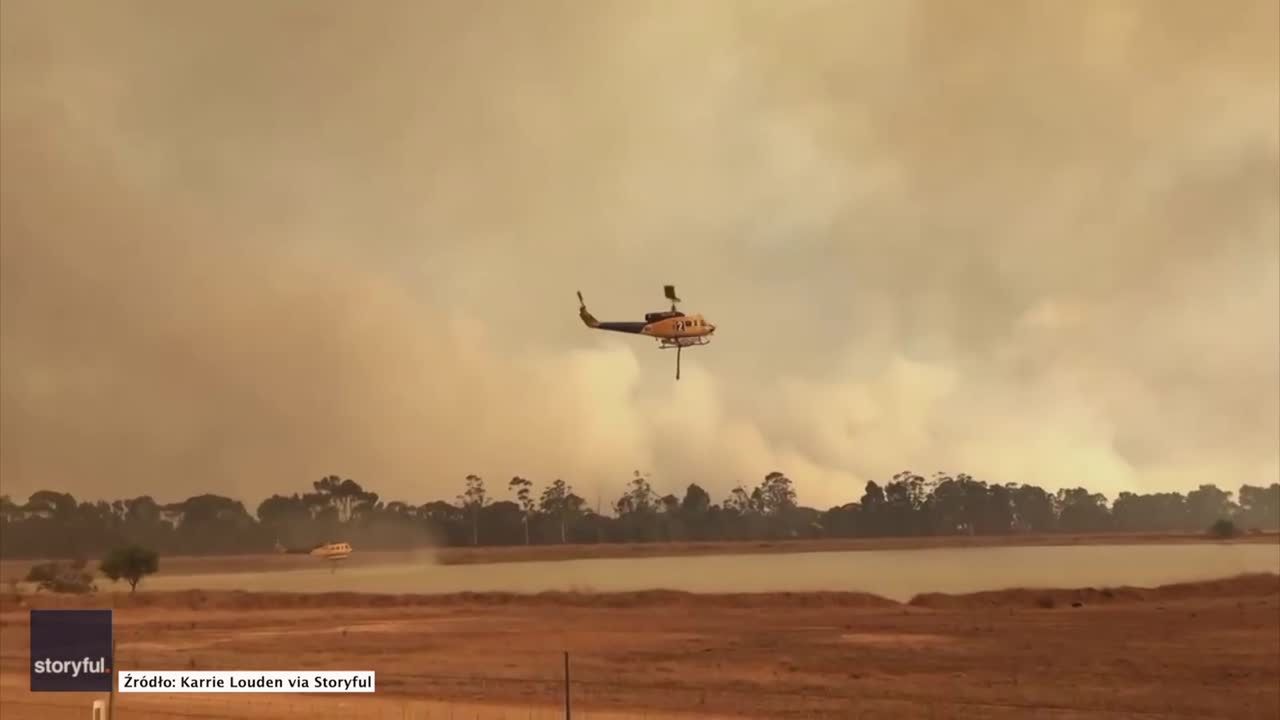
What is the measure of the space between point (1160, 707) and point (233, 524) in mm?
7825

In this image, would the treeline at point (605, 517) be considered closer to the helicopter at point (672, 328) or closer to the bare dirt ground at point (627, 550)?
the bare dirt ground at point (627, 550)

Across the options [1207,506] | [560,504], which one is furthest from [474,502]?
[1207,506]

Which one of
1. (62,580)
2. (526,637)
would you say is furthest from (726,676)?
(62,580)

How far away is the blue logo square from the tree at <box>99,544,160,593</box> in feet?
5.71

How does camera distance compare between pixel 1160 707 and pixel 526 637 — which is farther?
pixel 526 637

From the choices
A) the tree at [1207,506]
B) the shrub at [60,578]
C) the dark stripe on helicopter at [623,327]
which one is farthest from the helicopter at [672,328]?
the shrub at [60,578]

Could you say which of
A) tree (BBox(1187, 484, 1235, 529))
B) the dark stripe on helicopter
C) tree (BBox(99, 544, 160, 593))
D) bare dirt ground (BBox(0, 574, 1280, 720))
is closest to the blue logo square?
bare dirt ground (BBox(0, 574, 1280, 720))

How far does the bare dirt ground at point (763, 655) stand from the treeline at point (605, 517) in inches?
20.2

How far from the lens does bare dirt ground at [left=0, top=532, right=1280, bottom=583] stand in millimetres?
8234

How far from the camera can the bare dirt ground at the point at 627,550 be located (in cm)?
823

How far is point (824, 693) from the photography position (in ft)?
26.0

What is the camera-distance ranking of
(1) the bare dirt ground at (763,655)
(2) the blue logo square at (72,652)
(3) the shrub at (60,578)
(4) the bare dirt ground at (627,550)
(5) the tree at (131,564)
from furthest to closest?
(3) the shrub at (60,578) → (5) the tree at (131,564) → (4) the bare dirt ground at (627,550) → (1) the bare dirt ground at (763,655) → (2) the blue logo square at (72,652)

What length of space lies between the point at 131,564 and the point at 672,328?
547cm

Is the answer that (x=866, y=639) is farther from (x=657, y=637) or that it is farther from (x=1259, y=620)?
(x=1259, y=620)
